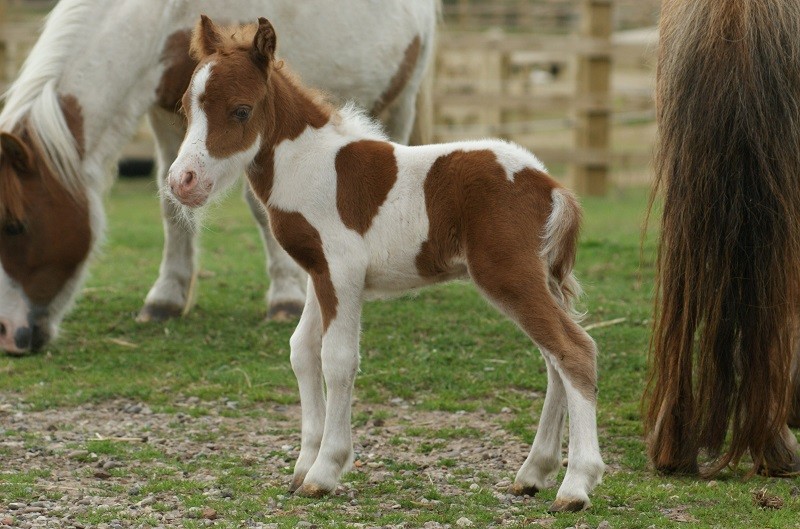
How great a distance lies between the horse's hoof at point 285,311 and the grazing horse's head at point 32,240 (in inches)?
48.5

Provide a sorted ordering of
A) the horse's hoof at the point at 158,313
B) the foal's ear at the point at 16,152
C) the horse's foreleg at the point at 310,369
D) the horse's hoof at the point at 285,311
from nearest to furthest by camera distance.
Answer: the horse's foreleg at the point at 310,369, the foal's ear at the point at 16,152, the horse's hoof at the point at 285,311, the horse's hoof at the point at 158,313

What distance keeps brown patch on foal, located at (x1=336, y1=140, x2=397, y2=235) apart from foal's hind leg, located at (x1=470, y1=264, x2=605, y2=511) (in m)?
0.46

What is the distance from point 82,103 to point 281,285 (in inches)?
63.6

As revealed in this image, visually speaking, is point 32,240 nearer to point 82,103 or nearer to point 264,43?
point 82,103

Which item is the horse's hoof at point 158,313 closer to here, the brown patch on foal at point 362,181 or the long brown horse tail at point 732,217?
the brown patch on foal at point 362,181

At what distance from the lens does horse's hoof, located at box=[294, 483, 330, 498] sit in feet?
12.4

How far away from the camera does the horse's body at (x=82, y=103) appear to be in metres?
5.79

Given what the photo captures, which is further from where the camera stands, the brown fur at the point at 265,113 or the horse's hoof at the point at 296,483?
the horse's hoof at the point at 296,483

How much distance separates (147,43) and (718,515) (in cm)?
394

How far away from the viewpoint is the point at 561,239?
362 centimetres

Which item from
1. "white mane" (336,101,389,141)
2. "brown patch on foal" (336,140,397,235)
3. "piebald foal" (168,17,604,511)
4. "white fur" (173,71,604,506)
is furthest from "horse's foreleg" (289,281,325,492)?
"white mane" (336,101,389,141)

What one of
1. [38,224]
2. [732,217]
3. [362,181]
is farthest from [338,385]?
[38,224]

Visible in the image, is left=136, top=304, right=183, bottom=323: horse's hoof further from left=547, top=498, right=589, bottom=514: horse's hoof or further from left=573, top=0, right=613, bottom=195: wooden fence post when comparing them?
left=573, top=0, right=613, bottom=195: wooden fence post

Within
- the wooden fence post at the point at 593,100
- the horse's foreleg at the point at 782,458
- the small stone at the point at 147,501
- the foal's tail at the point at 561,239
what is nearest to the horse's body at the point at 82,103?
the small stone at the point at 147,501
